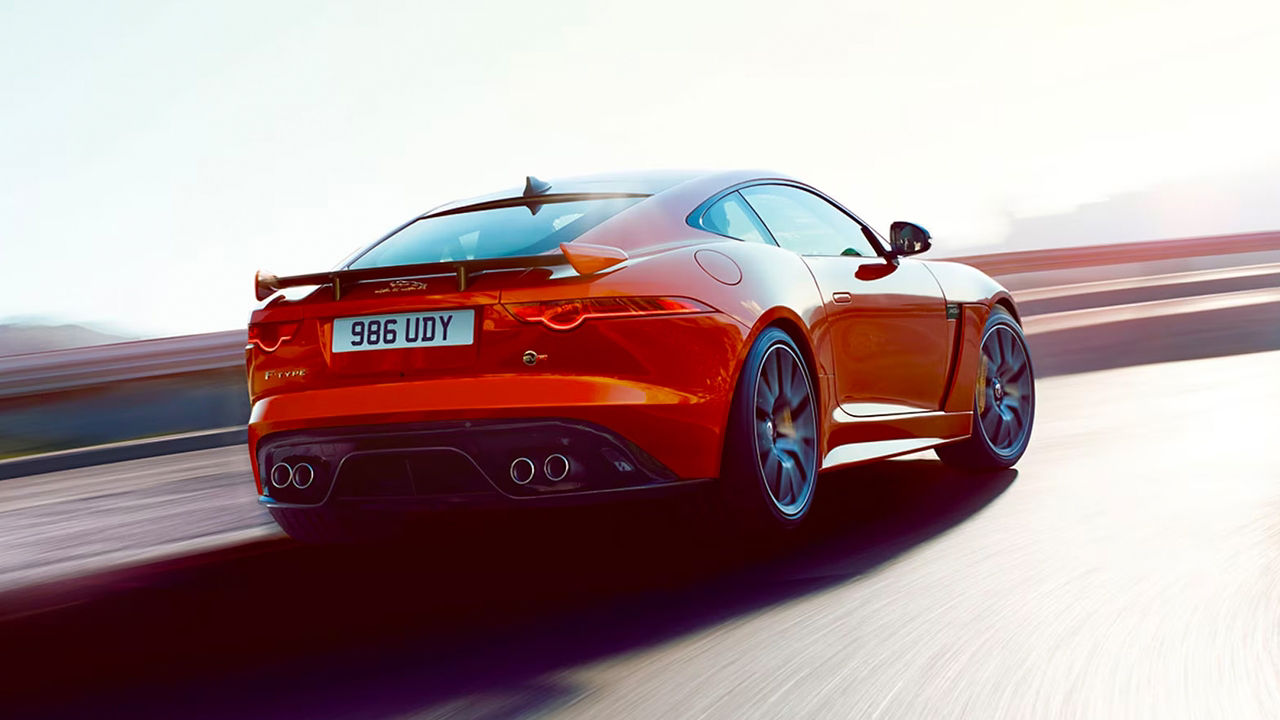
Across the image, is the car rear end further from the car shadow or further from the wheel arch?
the car shadow

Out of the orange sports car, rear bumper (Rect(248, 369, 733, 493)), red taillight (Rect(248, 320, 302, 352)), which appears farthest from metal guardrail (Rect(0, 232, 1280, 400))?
rear bumper (Rect(248, 369, 733, 493))

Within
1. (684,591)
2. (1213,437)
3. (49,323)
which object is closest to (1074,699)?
(684,591)

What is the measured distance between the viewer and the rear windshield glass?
4.81 metres

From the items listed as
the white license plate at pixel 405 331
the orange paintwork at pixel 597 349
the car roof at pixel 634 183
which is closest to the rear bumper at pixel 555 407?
the orange paintwork at pixel 597 349

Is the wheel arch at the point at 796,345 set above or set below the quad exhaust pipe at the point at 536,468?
above

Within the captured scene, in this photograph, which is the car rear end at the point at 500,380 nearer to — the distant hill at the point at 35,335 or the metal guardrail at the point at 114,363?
the metal guardrail at the point at 114,363

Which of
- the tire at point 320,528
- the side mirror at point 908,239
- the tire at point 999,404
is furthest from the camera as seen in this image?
the tire at point 999,404

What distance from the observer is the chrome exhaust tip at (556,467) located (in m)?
4.47

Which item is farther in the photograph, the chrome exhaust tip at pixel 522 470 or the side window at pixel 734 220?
the side window at pixel 734 220

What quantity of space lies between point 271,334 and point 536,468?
105cm

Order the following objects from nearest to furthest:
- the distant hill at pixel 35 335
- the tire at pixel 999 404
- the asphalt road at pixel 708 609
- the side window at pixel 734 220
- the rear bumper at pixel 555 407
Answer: the asphalt road at pixel 708 609 < the rear bumper at pixel 555 407 < the side window at pixel 734 220 < the tire at pixel 999 404 < the distant hill at pixel 35 335

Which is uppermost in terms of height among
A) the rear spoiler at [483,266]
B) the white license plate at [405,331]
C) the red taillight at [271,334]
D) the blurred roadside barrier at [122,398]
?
the rear spoiler at [483,266]

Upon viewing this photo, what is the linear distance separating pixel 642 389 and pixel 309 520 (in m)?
1.53

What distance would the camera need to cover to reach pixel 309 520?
539 centimetres
